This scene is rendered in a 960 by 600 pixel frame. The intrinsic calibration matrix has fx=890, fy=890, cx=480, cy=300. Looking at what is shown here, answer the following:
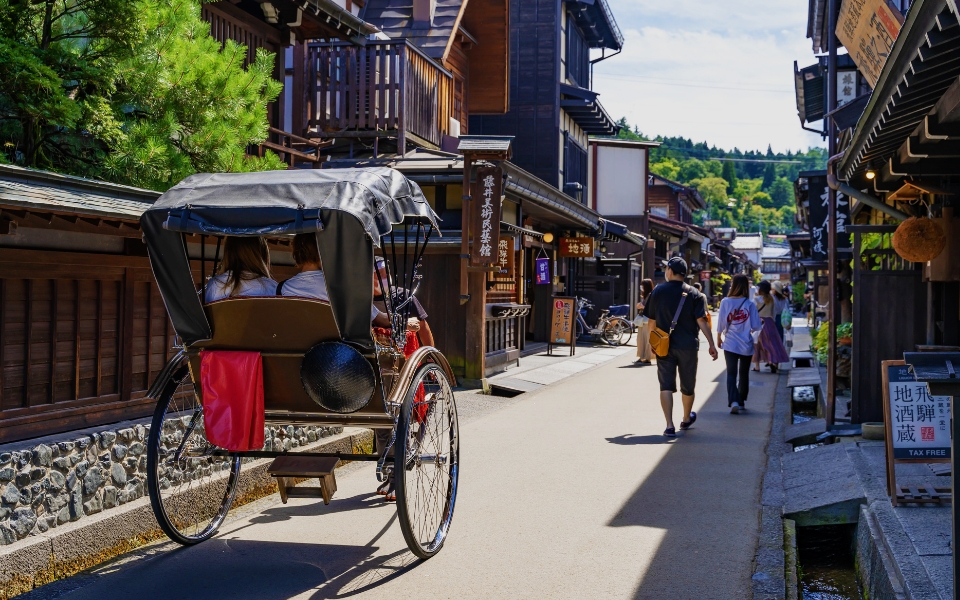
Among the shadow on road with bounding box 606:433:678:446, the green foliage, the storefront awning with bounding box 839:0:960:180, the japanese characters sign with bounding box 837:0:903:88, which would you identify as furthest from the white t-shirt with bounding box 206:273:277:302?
the shadow on road with bounding box 606:433:678:446

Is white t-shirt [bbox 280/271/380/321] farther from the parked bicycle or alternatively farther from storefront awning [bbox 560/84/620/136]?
storefront awning [bbox 560/84/620/136]

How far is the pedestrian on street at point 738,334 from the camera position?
485 inches

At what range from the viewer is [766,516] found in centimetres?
686

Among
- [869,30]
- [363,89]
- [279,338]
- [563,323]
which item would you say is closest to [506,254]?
[363,89]

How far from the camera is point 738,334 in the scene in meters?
12.4

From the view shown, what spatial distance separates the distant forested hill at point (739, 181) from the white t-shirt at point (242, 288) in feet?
367

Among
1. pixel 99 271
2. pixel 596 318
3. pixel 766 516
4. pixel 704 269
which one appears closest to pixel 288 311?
pixel 99 271

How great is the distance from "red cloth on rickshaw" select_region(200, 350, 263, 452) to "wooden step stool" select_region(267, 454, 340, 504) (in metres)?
0.26

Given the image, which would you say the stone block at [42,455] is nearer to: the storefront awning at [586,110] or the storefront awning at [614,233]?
the storefront awning at [614,233]

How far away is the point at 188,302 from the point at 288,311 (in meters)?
0.60

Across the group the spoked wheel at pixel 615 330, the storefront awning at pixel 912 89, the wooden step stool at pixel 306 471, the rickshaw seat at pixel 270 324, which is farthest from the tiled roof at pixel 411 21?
the wooden step stool at pixel 306 471

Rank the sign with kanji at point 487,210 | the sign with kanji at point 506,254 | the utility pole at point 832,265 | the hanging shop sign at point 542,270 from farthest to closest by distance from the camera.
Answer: the hanging shop sign at point 542,270 → the sign with kanji at point 506,254 → the sign with kanji at point 487,210 → the utility pole at point 832,265

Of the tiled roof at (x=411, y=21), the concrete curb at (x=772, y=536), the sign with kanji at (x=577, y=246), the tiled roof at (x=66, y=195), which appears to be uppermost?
the tiled roof at (x=411, y=21)

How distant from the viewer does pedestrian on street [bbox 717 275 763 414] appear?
40.4ft
